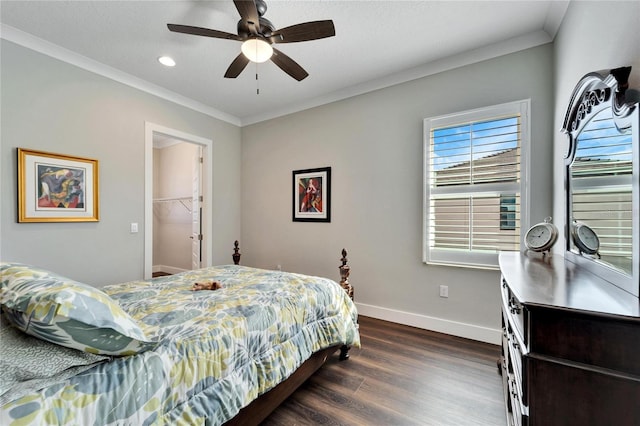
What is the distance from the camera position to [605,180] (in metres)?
1.19

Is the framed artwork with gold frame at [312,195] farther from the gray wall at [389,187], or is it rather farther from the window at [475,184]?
the window at [475,184]

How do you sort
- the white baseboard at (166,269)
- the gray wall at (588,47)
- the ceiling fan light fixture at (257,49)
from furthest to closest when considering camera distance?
1. the white baseboard at (166,269)
2. the ceiling fan light fixture at (257,49)
3. the gray wall at (588,47)

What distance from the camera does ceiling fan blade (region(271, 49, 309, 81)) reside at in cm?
220

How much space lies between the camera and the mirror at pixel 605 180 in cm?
95

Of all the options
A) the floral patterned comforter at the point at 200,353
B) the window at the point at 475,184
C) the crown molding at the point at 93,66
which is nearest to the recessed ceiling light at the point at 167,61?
the crown molding at the point at 93,66

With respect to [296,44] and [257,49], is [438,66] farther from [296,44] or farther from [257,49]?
[257,49]

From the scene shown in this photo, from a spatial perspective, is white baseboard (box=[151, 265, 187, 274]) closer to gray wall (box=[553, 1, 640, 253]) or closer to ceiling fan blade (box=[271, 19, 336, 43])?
ceiling fan blade (box=[271, 19, 336, 43])

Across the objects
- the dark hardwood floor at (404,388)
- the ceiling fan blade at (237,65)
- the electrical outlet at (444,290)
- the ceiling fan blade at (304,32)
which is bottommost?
the dark hardwood floor at (404,388)

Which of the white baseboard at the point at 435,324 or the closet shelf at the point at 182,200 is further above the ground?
the closet shelf at the point at 182,200

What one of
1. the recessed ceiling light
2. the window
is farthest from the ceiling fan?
the window

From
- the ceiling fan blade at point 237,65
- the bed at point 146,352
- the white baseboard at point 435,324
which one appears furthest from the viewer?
the white baseboard at point 435,324

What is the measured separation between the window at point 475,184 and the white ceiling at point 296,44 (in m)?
0.64

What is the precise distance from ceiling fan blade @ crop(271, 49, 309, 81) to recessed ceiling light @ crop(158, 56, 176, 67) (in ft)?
4.33

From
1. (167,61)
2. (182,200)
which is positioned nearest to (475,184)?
(167,61)
